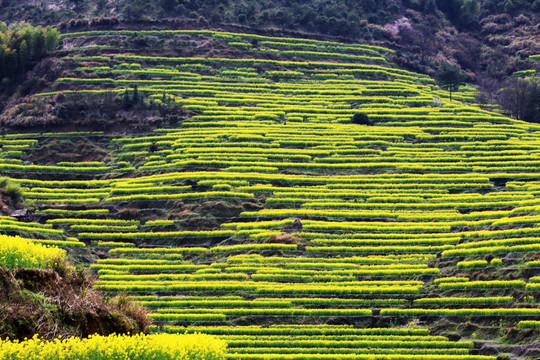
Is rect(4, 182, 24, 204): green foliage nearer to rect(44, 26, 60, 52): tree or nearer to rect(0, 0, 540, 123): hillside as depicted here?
rect(44, 26, 60, 52): tree

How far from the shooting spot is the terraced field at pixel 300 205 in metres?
45.8

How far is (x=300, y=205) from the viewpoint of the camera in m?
65.1

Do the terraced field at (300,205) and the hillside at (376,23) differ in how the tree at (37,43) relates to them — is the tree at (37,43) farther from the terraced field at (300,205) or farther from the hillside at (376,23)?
the hillside at (376,23)

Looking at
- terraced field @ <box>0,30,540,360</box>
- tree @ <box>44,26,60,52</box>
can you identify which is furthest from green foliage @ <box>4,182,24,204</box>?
tree @ <box>44,26,60,52</box>

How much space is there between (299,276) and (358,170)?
24524 mm

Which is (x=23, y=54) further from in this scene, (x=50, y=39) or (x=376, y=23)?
(x=376, y=23)

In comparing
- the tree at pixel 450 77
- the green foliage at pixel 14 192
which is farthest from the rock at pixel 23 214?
the tree at pixel 450 77

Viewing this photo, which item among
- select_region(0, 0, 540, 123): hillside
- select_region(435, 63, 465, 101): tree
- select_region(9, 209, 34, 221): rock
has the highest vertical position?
select_region(0, 0, 540, 123): hillside

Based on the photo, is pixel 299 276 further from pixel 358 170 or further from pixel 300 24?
pixel 300 24

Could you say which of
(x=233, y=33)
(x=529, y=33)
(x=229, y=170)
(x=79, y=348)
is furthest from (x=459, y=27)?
(x=79, y=348)

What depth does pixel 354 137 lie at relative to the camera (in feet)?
268

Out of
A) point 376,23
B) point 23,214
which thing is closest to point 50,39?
point 23,214

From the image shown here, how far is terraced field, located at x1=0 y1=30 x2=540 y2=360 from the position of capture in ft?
150

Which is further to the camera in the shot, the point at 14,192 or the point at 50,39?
the point at 50,39
